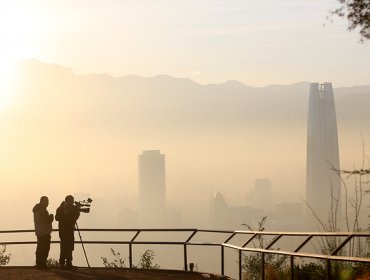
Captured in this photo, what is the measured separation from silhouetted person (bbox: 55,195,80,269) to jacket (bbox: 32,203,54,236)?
9.1 inches

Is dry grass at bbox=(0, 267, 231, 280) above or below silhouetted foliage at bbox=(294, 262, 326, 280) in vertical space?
below

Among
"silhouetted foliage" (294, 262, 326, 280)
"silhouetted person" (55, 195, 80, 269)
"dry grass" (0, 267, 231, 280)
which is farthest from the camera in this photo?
"silhouetted person" (55, 195, 80, 269)

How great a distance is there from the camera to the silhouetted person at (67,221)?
22359 millimetres

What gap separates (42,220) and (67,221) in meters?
0.61

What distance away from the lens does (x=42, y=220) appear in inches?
882

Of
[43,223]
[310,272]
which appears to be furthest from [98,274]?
[310,272]

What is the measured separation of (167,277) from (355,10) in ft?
24.1

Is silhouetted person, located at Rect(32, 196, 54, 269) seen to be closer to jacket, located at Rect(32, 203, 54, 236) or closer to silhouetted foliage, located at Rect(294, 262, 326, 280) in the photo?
jacket, located at Rect(32, 203, 54, 236)

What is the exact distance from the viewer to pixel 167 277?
829 inches

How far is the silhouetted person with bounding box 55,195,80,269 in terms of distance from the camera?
2236 cm

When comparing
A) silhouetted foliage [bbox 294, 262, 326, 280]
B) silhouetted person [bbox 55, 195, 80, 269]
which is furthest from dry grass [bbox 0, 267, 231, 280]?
silhouetted foliage [bbox 294, 262, 326, 280]

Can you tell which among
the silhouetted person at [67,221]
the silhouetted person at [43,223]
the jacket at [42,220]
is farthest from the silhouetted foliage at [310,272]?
the jacket at [42,220]

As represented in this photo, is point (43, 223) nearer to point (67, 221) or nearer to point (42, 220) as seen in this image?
point (42, 220)

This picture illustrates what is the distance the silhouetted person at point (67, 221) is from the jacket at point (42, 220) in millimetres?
230
